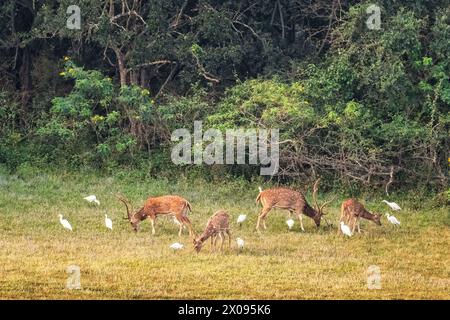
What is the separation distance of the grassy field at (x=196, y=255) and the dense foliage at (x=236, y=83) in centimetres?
119

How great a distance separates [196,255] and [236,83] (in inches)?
325

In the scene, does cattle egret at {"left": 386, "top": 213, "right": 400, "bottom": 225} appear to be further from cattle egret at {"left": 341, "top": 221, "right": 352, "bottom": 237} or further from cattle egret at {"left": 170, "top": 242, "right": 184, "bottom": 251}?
cattle egret at {"left": 170, "top": 242, "right": 184, "bottom": 251}

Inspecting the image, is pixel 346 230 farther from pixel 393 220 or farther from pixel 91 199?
pixel 91 199

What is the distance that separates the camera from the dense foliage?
23.2m

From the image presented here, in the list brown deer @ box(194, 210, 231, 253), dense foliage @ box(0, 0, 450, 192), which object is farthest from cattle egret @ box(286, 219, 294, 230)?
dense foliage @ box(0, 0, 450, 192)

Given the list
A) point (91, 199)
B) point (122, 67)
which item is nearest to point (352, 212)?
point (91, 199)

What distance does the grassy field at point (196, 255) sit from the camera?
16.0m

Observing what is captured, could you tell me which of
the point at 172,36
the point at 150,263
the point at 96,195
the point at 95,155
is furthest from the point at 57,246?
the point at 172,36

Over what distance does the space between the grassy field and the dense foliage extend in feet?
3.90

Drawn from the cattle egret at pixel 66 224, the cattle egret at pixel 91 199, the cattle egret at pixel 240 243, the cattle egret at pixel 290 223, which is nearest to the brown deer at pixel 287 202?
the cattle egret at pixel 290 223

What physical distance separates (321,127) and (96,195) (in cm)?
450

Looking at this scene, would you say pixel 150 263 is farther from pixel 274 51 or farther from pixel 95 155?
pixel 274 51

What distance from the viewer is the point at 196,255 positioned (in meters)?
17.9

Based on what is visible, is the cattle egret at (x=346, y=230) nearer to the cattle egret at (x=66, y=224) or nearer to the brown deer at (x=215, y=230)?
the brown deer at (x=215, y=230)
